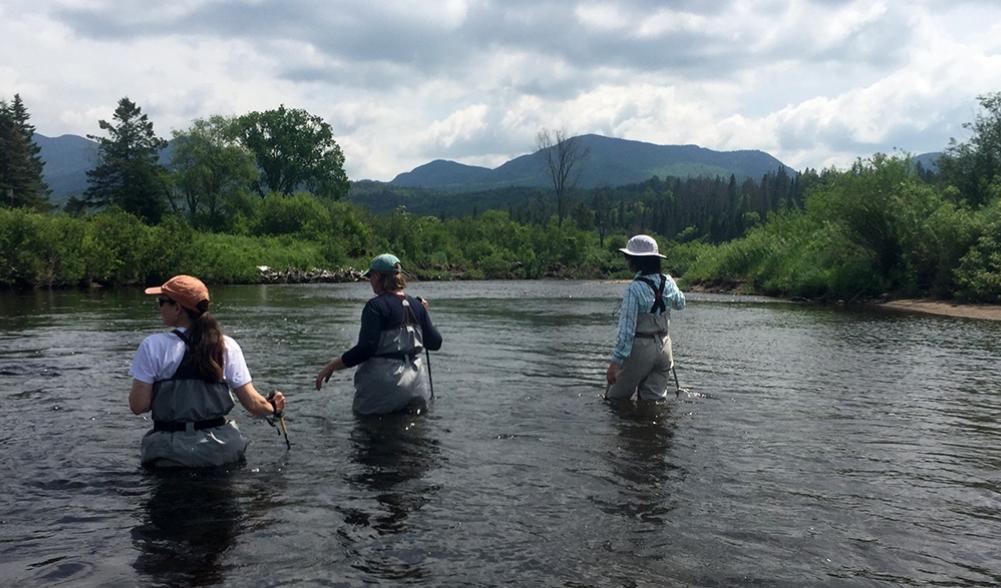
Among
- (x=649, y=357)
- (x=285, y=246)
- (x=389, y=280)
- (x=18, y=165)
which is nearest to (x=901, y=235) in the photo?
(x=649, y=357)

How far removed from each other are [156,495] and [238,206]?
90.2 m

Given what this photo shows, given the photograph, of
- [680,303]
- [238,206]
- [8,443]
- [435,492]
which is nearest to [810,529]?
[435,492]

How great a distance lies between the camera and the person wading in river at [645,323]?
9.95 m

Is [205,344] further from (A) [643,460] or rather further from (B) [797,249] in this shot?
(B) [797,249]

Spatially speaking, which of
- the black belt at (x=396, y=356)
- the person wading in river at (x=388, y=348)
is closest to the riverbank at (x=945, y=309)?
the person wading in river at (x=388, y=348)

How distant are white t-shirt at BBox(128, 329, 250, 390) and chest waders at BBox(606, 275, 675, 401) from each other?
5.25m

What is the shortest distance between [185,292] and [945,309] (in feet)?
114

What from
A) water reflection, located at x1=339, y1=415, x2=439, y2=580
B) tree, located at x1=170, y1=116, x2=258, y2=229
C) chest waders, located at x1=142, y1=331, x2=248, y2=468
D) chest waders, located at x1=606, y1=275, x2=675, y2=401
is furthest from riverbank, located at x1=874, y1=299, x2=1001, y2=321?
tree, located at x1=170, y1=116, x2=258, y2=229

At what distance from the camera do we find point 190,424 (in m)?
7.30

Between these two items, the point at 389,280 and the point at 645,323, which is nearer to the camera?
the point at 389,280

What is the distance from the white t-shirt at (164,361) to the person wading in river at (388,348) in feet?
7.44

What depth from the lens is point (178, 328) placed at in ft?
23.2

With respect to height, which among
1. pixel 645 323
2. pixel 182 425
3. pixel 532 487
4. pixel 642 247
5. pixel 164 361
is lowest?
pixel 532 487

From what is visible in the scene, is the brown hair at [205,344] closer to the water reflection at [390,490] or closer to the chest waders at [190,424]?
the chest waders at [190,424]
